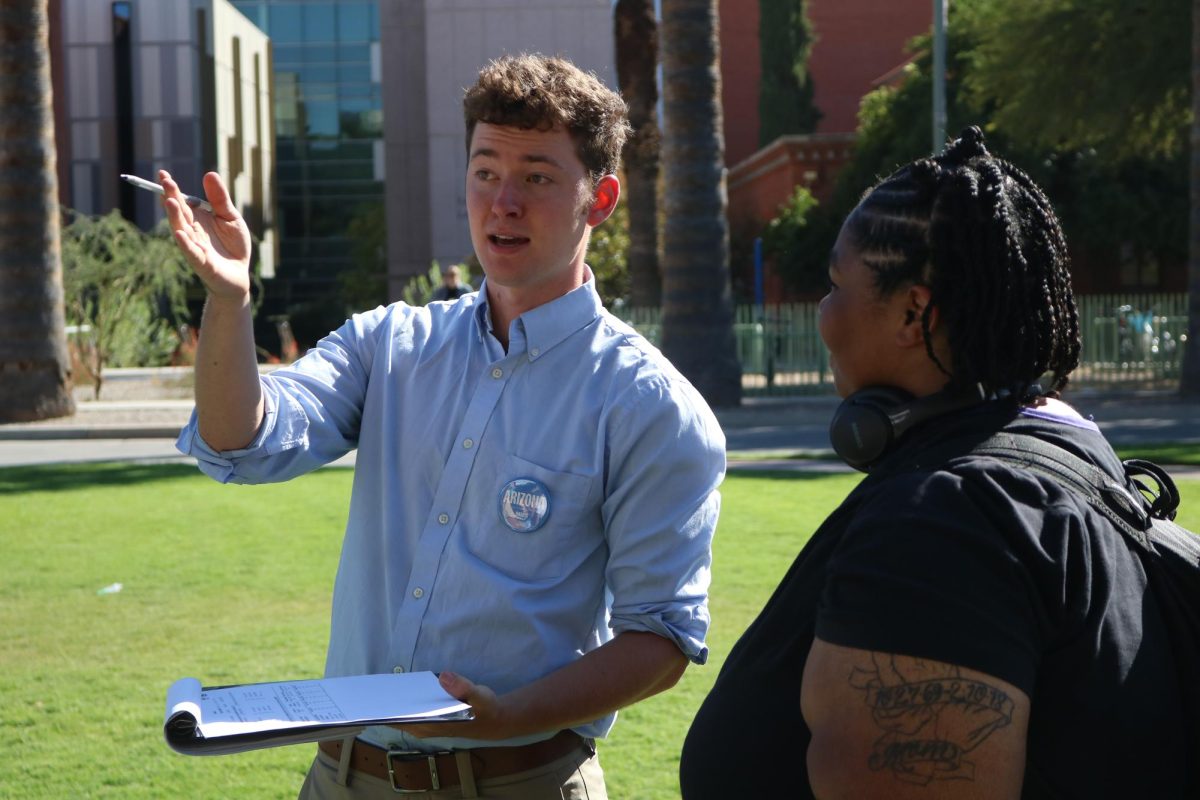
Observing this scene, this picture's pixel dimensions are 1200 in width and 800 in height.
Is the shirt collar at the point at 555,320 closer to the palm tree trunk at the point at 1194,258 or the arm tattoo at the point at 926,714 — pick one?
the arm tattoo at the point at 926,714

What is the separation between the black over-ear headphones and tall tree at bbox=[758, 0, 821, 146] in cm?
4670

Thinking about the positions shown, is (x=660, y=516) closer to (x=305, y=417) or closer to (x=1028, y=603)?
(x=305, y=417)

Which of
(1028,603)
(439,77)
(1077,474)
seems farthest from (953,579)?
(439,77)

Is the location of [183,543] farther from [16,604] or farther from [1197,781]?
[1197,781]

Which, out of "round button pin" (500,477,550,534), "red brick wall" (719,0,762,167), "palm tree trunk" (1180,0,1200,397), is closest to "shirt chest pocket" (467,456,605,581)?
"round button pin" (500,477,550,534)

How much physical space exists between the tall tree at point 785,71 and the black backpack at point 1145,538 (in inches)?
1842

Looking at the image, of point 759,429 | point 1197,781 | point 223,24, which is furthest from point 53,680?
point 223,24

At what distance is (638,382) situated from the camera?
2.56 metres

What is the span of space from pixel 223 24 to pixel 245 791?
45258 mm

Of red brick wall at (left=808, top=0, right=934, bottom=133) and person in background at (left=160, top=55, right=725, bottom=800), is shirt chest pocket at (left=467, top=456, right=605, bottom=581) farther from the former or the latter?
red brick wall at (left=808, top=0, right=934, bottom=133)

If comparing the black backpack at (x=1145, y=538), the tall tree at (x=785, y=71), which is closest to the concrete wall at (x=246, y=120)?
the tall tree at (x=785, y=71)

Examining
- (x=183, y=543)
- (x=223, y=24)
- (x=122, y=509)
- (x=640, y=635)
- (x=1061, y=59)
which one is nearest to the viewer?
(x=640, y=635)

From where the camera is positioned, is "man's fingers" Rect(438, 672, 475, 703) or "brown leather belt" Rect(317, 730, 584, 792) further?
"brown leather belt" Rect(317, 730, 584, 792)

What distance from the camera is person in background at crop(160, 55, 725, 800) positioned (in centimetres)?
247
